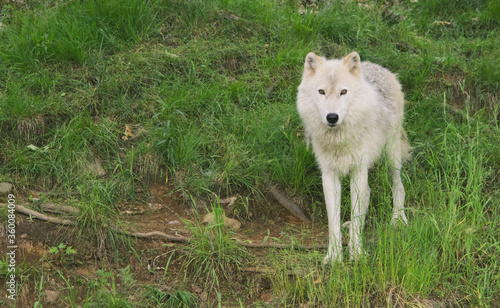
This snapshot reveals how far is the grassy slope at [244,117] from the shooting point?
12.4ft

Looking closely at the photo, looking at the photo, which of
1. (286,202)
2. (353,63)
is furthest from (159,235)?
(353,63)

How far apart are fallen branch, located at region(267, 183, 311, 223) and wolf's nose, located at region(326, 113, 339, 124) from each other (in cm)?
125

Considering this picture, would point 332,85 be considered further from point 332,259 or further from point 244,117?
point 244,117

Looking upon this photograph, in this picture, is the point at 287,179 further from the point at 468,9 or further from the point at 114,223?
the point at 468,9

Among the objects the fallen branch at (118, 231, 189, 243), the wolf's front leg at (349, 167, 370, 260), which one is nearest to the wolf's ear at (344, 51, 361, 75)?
the wolf's front leg at (349, 167, 370, 260)

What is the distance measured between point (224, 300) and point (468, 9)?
6.59 meters

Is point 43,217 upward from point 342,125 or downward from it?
downward

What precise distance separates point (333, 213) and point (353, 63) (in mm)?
1317

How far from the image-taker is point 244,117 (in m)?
5.58

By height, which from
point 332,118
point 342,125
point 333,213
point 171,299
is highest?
point 332,118

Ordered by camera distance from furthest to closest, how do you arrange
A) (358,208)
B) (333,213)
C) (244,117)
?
(244,117), (333,213), (358,208)

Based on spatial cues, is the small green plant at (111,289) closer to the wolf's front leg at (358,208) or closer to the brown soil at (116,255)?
the brown soil at (116,255)

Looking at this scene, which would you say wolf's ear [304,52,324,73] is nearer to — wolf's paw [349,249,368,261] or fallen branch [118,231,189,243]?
wolf's paw [349,249,368,261]

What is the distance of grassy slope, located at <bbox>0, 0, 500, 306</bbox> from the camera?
3.78m
